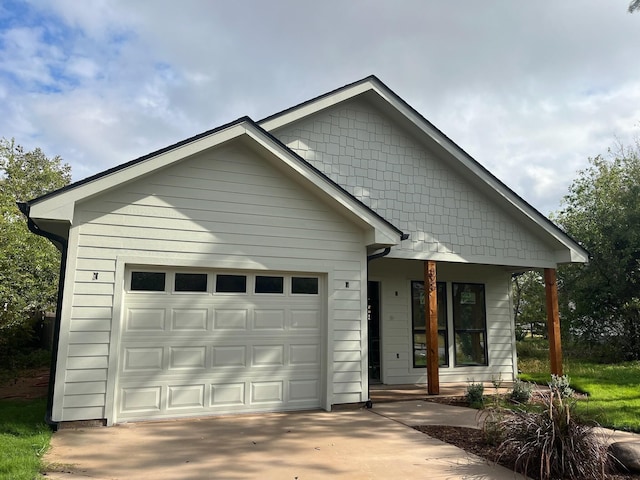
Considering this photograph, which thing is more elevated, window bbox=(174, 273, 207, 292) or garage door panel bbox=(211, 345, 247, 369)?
window bbox=(174, 273, 207, 292)

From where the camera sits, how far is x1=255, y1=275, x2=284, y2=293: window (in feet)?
24.5

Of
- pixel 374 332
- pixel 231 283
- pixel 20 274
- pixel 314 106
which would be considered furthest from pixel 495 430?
pixel 20 274

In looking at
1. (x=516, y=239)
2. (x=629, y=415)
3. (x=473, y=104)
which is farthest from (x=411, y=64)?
(x=629, y=415)

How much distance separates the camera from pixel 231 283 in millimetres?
7285

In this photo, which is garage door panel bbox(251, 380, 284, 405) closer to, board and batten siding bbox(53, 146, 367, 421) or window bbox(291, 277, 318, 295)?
board and batten siding bbox(53, 146, 367, 421)

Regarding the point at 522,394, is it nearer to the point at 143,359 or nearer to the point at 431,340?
the point at 431,340

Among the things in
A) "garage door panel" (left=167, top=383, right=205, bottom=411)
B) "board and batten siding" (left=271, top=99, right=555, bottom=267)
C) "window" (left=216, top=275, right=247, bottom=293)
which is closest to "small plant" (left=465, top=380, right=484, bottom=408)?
"board and batten siding" (left=271, top=99, right=555, bottom=267)

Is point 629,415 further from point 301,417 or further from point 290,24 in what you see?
point 290,24

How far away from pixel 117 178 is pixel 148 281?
161 cm

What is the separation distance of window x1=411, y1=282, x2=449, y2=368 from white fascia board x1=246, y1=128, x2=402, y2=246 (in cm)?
408

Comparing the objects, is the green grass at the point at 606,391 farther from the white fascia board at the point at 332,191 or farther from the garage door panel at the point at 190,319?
the garage door panel at the point at 190,319

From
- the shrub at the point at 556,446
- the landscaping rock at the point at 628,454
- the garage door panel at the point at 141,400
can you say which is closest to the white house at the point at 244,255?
the garage door panel at the point at 141,400

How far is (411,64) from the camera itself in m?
11.7

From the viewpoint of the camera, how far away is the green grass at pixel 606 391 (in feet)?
22.5
